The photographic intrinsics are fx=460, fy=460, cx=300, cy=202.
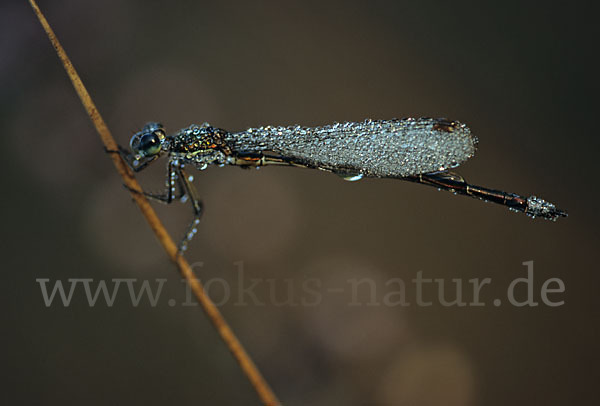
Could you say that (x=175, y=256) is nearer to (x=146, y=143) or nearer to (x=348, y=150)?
(x=146, y=143)

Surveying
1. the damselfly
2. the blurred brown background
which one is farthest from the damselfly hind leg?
the blurred brown background

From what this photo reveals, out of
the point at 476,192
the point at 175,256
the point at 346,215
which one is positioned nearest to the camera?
the point at 175,256

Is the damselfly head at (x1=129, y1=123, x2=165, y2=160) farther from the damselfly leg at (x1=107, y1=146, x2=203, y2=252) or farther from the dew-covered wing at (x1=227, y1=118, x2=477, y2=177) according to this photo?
the dew-covered wing at (x1=227, y1=118, x2=477, y2=177)

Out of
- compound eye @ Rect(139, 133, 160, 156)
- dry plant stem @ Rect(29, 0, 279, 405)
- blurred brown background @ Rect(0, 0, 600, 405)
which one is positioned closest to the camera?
dry plant stem @ Rect(29, 0, 279, 405)

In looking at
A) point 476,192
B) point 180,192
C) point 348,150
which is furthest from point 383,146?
point 180,192

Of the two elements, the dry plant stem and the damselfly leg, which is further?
the damselfly leg

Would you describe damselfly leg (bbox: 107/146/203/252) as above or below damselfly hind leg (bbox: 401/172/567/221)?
below
